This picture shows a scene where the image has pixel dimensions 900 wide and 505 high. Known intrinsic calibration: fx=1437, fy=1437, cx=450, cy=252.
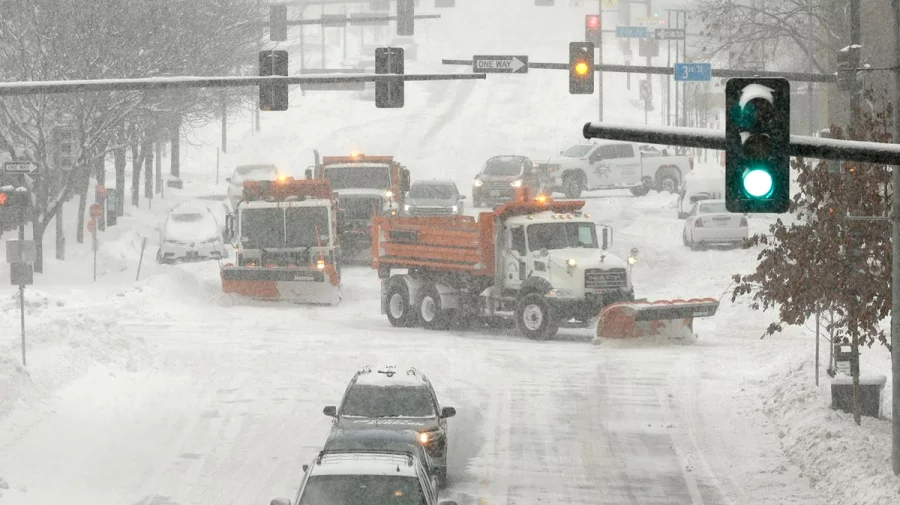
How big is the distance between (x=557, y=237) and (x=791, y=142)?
66.4 feet

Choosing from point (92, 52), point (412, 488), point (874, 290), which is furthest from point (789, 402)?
point (92, 52)

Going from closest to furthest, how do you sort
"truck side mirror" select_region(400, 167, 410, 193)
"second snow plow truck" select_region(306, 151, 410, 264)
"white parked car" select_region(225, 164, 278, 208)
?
"second snow plow truck" select_region(306, 151, 410, 264) → "truck side mirror" select_region(400, 167, 410, 193) → "white parked car" select_region(225, 164, 278, 208)

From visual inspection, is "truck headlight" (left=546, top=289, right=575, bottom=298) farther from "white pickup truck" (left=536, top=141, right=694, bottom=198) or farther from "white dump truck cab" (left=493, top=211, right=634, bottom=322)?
"white pickup truck" (left=536, top=141, right=694, bottom=198)

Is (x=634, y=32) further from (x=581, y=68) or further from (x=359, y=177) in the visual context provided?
(x=581, y=68)

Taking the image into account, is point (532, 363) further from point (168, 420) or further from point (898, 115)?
point (898, 115)

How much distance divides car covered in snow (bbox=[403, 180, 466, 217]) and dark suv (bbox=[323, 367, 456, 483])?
27589 mm

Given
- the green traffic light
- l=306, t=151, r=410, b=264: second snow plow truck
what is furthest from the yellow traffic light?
the green traffic light

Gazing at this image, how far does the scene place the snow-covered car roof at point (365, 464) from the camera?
38.7 feet

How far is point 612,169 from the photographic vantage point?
5378 cm

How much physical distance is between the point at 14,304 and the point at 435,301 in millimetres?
8916

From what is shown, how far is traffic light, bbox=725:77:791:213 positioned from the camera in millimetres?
7699

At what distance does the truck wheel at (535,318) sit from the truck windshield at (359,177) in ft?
43.2

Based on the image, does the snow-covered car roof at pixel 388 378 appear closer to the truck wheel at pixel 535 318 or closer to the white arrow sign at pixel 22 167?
the white arrow sign at pixel 22 167

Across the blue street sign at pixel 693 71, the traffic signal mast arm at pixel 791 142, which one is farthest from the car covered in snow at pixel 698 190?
the traffic signal mast arm at pixel 791 142
